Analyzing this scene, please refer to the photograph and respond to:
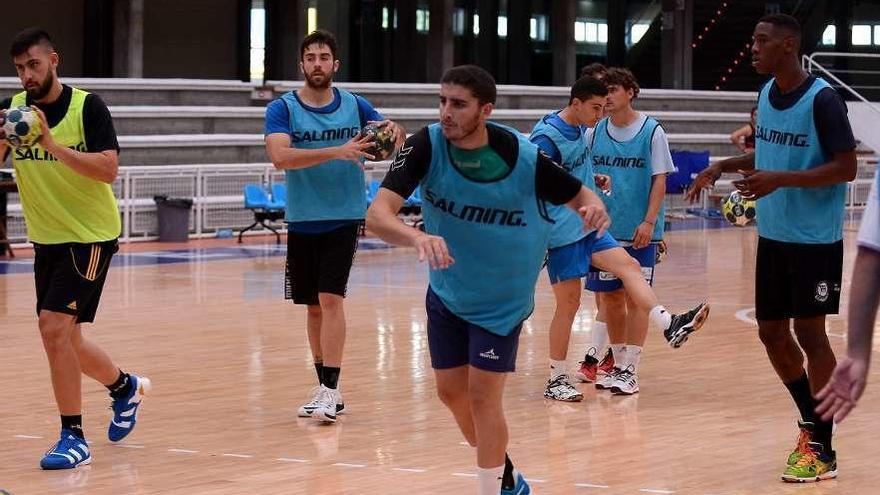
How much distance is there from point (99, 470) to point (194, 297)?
26.3 ft

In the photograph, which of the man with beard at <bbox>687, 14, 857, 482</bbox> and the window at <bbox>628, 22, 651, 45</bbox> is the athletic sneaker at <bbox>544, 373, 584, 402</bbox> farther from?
the window at <bbox>628, 22, 651, 45</bbox>

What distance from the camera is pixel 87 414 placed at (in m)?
8.77

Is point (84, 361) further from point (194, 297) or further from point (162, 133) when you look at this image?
point (162, 133)

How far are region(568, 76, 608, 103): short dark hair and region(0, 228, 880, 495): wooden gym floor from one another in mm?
1853

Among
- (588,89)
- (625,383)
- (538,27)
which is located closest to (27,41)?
(588,89)

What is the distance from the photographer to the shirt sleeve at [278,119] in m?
8.63

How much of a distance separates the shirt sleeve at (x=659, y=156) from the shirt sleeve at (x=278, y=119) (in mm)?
2530

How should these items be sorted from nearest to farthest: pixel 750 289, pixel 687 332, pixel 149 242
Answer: pixel 687 332 → pixel 750 289 → pixel 149 242

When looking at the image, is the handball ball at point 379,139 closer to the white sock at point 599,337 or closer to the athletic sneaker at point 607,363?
the white sock at point 599,337

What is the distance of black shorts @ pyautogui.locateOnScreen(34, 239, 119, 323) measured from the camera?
7.39 metres

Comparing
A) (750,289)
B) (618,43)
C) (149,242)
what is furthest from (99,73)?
(750,289)

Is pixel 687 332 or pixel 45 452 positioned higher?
pixel 687 332

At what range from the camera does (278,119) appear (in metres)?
8.67

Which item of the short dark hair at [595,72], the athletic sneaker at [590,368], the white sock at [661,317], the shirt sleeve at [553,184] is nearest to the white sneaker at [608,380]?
the athletic sneaker at [590,368]
